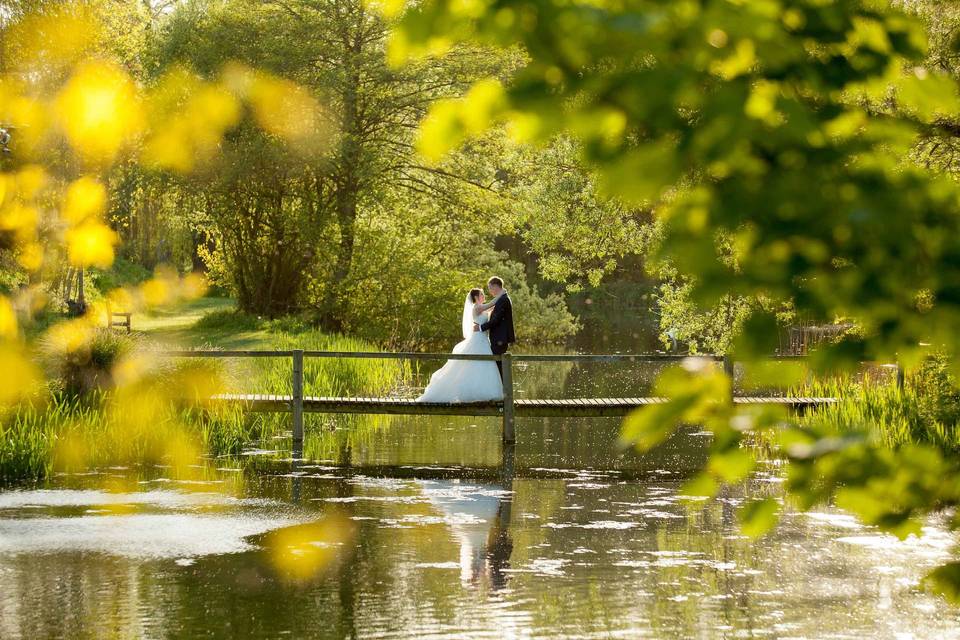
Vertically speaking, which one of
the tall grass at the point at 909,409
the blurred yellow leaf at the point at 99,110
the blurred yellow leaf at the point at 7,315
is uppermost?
the blurred yellow leaf at the point at 99,110

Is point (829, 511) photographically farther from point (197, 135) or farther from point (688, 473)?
point (197, 135)

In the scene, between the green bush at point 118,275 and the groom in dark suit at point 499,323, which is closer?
the groom in dark suit at point 499,323

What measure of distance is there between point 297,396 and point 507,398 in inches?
116

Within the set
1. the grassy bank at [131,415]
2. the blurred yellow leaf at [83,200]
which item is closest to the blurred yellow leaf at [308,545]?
the grassy bank at [131,415]

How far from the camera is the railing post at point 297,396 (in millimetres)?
17453

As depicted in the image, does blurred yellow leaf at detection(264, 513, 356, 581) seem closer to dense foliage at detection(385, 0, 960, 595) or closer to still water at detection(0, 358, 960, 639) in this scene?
still water at detection(0, 358, 960, 639)

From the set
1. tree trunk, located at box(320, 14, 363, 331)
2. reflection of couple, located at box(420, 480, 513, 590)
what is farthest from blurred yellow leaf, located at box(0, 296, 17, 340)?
reflection of couple, located at box(420, 480, 513, 590)

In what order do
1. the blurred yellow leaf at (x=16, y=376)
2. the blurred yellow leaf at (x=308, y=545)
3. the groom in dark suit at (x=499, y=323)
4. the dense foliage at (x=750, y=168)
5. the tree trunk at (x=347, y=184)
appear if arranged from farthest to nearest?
the tree trunk at (x=347, y=184) < the groom in dark suit at (x=499, y=323) < the blurred yellow leaf at (x=16, y=376) < the blurred yellow leaf at (x=308, y=545) < the dense foliage at (x=750, y=168)

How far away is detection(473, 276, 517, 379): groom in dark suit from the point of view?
18703mm

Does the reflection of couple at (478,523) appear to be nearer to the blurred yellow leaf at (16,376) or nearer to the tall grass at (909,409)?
the tall grass at (909,409)

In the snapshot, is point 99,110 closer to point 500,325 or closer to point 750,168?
point 500,325

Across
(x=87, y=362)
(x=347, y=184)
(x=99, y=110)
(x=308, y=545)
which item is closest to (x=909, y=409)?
(x=308, y=545)

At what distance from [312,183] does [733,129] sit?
33728 mm

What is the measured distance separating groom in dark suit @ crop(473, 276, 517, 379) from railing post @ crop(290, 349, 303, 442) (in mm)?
2878
